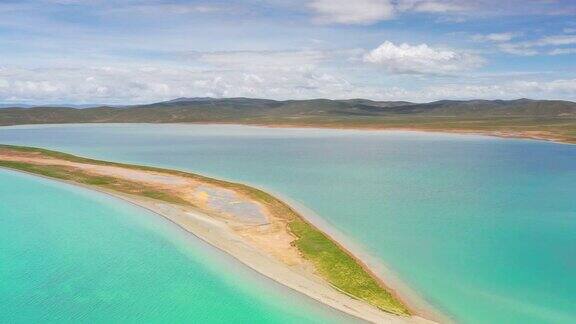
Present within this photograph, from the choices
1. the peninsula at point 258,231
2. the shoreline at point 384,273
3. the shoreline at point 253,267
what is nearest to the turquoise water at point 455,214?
the shoreline at point 384,273

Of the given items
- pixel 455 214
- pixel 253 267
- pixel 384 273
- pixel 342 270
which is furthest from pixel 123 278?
pixel 455 214

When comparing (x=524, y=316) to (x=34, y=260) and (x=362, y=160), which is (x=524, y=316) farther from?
(x=362, y=160)

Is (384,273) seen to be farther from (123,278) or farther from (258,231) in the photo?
(123,278)

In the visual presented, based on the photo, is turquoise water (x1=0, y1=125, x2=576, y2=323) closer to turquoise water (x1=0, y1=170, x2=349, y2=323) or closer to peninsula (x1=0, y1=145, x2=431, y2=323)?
peninsula (x1=0, y1=145, x2=431, y2=323)

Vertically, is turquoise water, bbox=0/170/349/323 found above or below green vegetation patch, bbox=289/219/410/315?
below

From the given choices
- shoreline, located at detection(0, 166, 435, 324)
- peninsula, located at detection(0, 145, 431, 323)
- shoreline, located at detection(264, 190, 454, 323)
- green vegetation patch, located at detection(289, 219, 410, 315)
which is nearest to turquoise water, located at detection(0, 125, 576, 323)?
shoreline, located at detection(264, 190, 454, 323)

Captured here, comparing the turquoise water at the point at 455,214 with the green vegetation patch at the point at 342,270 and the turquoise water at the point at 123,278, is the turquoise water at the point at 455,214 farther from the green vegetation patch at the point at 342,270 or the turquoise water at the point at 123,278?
the turquoise water at the point at 123,278
